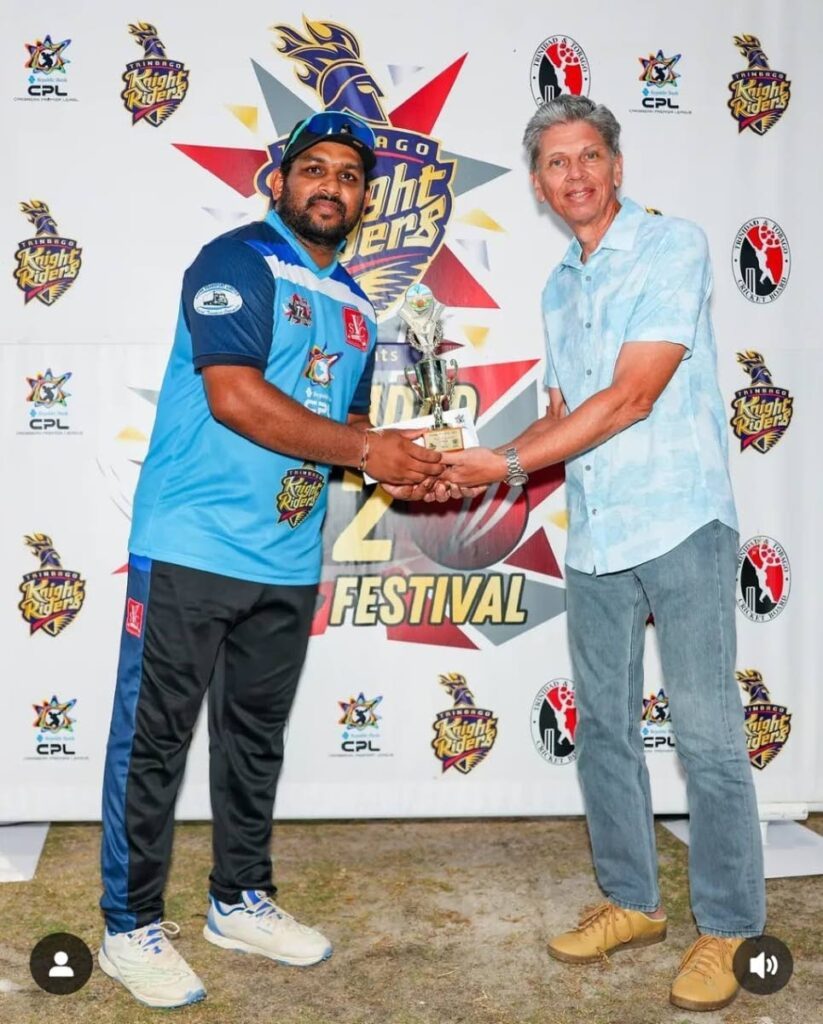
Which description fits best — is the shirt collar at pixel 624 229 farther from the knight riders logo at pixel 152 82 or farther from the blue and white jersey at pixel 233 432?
the knight riders logo at pixel 152 82

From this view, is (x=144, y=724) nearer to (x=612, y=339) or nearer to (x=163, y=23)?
(x=612, y=339)

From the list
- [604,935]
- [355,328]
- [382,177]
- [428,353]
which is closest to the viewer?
[604,935]

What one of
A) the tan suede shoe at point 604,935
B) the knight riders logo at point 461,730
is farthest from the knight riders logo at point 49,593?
the tan suede shoe at point 604,935

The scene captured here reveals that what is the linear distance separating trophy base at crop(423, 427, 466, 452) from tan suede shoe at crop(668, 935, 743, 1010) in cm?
133

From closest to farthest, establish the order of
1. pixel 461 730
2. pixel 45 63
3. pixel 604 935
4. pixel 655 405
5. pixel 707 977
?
pixel 707 977, pixel 655 405, pixel 604 935, pixel 45 63, pixel 461 730

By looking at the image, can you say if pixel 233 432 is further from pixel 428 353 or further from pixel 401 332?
pixel 401 332

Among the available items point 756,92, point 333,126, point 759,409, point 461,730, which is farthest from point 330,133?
point 461,730

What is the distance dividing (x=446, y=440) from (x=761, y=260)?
4.10 feet

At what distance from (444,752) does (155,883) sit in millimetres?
1180

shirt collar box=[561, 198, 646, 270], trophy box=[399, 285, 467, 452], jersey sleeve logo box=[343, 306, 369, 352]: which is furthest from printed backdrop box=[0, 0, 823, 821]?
shirt collar box=[561, 198, 646, 270]

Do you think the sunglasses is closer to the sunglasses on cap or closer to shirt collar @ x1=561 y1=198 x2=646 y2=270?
the sunglasses on cap

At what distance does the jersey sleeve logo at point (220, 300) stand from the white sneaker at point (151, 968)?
144cm

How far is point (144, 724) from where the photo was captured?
2.57 meters

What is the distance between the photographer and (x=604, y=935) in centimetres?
271
